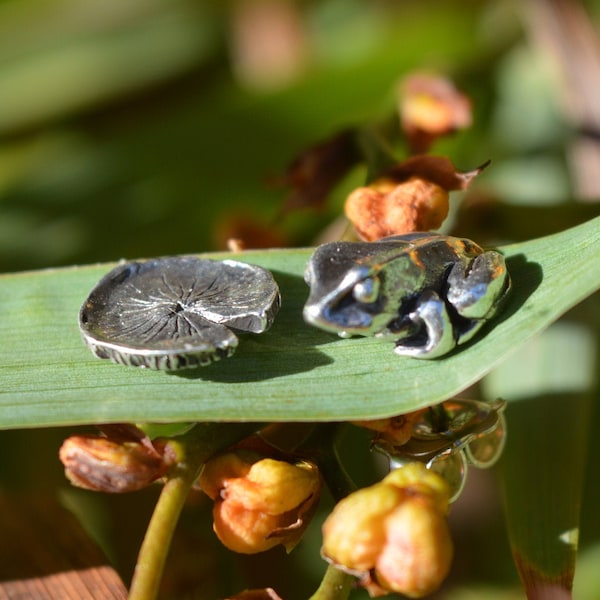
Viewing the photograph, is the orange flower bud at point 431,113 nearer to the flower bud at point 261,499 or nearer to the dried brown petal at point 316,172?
the dried brown petal at point 316,172

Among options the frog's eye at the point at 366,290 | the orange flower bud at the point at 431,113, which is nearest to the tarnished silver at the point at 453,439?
the frog's eye at the point at 366,290

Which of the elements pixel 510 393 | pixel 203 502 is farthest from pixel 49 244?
pixel 510 393

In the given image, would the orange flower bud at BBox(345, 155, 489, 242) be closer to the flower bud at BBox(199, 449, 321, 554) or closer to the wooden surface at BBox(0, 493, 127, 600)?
the flower bud at BBox(199, 449, 321, 554)

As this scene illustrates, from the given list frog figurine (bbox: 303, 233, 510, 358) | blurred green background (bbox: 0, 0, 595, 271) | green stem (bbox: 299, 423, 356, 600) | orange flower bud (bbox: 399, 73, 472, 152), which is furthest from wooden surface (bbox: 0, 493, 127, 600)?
orange flower bud (bbox: 399, 73, 472, 152)

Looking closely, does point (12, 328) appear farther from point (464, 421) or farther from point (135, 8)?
point (135, 8)

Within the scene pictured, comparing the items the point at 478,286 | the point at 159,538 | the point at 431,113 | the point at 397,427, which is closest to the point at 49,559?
the point at 159,538
